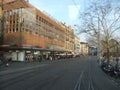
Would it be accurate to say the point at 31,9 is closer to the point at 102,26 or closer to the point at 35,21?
the point at 35,21

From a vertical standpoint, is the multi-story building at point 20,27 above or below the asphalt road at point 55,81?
above

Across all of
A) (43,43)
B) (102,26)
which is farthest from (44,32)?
(102,26)

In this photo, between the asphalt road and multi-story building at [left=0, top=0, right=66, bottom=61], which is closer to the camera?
the asphalt road

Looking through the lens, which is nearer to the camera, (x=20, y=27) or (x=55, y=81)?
(x=55, y=81)

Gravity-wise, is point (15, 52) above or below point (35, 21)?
below

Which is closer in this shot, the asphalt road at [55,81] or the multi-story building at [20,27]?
the asphalt road at [55,81]

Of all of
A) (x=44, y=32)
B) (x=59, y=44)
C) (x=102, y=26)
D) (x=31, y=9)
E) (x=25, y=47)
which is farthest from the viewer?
(x=59, y=44)

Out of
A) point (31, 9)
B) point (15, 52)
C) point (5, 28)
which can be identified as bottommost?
point (15, 52)

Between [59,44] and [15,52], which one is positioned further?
[59,44]

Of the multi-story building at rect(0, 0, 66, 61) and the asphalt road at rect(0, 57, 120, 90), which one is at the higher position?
the multi-story building at rect(0, 0, 66, 61)

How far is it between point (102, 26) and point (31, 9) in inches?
1513

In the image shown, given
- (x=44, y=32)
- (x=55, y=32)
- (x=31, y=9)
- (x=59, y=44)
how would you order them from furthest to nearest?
(x=59, y=44), (x=55, y=32), (x=44, y=32), (x=31, y=9)

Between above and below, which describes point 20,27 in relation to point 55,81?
above

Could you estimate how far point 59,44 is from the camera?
13225 centimetres
